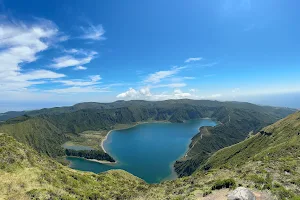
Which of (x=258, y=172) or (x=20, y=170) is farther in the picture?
(x=20, y=170)

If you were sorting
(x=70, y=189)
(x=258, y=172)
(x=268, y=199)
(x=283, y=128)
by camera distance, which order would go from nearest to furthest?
(x=268, y=199) < (x=258, y=172) < (x=70, y=189) < (x=283, y=128)

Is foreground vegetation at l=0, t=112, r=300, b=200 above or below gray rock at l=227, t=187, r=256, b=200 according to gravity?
below

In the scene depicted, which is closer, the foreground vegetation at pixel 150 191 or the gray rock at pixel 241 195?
the gray rock at pixel 241 195

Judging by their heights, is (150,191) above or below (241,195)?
below

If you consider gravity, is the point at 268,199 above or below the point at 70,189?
above

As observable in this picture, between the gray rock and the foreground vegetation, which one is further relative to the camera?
the foreground vegetation

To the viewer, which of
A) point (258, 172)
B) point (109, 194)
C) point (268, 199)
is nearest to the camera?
point (268, 199)

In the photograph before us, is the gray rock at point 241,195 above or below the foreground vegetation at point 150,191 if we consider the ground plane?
above

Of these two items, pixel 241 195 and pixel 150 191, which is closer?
pixel 241 195

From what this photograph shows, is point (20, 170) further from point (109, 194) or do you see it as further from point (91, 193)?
point (109, 194)

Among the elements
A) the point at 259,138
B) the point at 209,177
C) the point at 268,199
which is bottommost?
the point at 259,138

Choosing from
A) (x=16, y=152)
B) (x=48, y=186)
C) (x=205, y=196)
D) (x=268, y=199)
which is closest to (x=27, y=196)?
(x=48, y=186)
